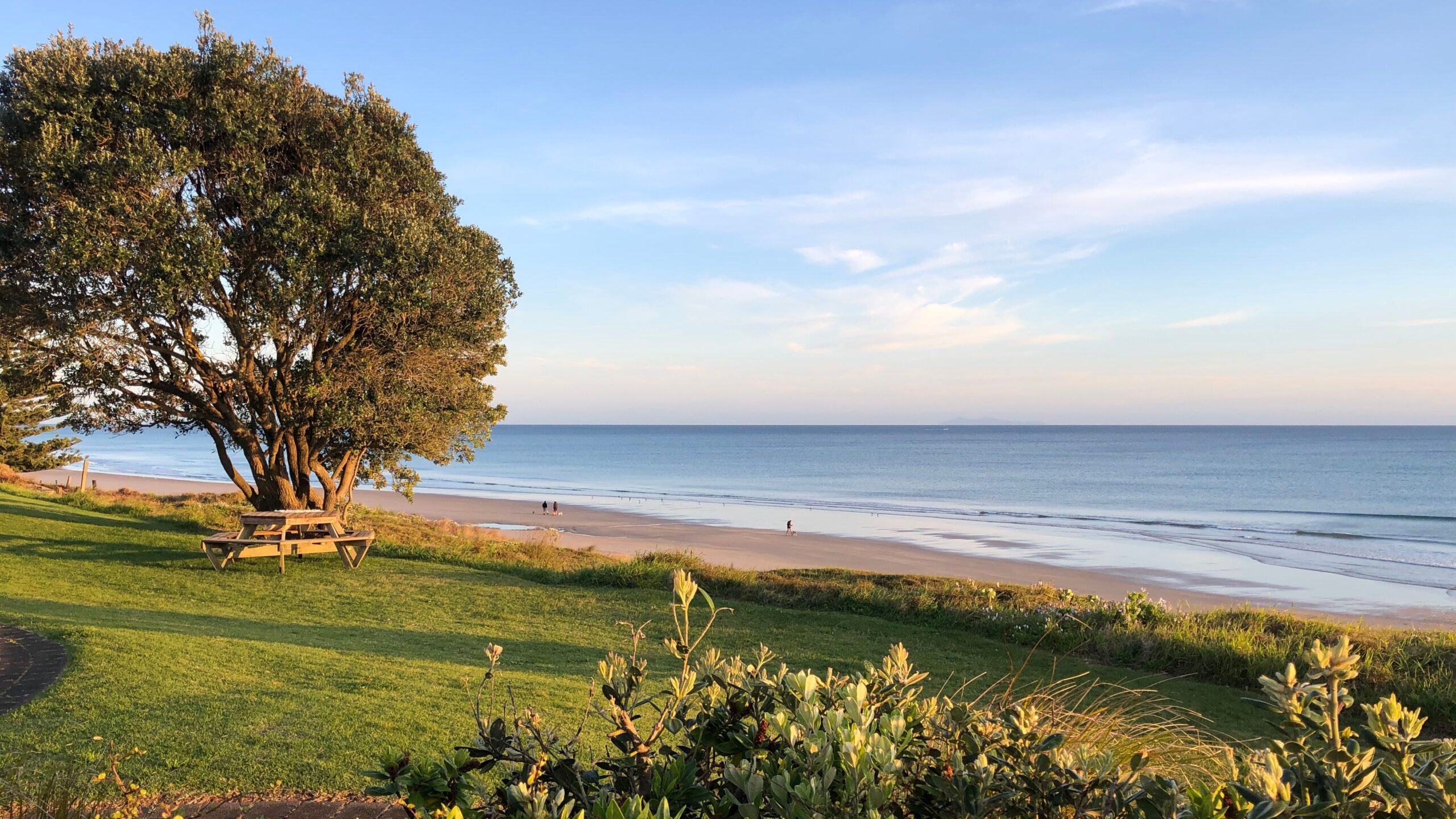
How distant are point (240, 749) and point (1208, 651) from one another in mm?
9331

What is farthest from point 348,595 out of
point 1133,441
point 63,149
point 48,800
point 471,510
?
point 1133,441

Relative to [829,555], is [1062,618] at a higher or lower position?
higher

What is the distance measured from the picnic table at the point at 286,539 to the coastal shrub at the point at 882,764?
40.4ft

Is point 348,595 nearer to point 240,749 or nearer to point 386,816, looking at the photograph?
point 240,749

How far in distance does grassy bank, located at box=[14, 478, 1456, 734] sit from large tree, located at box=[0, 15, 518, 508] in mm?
2887

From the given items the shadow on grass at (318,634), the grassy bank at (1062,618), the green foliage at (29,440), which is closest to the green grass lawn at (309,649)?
the shadow on grass at (318,634)

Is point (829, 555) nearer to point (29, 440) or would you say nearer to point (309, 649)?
point (309, 649)

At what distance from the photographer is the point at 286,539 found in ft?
44.8

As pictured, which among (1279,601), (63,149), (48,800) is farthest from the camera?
(1279,601)

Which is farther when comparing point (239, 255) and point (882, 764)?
point (239, 255)

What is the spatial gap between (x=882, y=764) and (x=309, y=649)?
7.59 metres

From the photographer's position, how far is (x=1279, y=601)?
19.9m

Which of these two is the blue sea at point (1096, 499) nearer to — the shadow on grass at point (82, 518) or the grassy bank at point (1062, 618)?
the grassy bank at point (1062, 618)

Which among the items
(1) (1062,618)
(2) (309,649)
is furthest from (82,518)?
(1) (1062,618)
